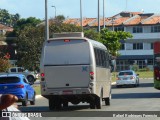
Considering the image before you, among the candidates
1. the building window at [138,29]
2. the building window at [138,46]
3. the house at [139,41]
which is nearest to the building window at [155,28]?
the house at [139,41]

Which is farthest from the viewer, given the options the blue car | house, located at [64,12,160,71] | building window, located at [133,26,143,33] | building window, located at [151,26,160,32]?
building window, located at [133,26,143,33]

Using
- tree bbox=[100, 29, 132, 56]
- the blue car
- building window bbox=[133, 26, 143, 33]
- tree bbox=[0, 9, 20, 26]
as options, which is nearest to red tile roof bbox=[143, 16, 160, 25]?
building window bbox=[133, 26, 143, 33]

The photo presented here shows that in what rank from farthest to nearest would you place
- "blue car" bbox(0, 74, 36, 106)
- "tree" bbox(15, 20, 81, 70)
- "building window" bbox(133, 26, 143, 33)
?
"building window" bbox(133, 26, 143, 33)
"tree" bbox(15, 20, 81, 70)
"blue car" bbox(0, 74, 36, 106)

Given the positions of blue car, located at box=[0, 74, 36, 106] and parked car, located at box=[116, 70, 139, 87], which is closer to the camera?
blue car, located at box=[0, 74, 36, 106]

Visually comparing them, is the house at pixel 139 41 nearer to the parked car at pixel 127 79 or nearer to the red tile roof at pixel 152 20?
the red tile roof at pixel 152 20

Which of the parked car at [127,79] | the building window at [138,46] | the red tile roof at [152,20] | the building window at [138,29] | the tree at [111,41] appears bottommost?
the parked car at [127,79]

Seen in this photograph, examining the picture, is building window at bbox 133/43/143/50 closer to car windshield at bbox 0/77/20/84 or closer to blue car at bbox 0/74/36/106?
blue car at bbox 0/74/36/106

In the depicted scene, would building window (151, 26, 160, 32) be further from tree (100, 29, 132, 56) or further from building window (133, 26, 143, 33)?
tree (100, 29, 132, 56)

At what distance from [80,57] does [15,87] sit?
5.51m

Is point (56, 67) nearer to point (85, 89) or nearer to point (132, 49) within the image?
point (85, 89)

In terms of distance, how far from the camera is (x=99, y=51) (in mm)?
25094

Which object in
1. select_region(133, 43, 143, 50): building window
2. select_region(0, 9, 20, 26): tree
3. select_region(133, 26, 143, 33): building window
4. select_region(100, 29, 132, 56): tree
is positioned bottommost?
select_region(133, 43, 143, 50): building window

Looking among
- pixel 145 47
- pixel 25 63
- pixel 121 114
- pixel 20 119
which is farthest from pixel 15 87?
pixel 145 47

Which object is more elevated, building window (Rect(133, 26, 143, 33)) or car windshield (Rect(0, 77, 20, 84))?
building window (Rect(133, 26, 143, 33))
